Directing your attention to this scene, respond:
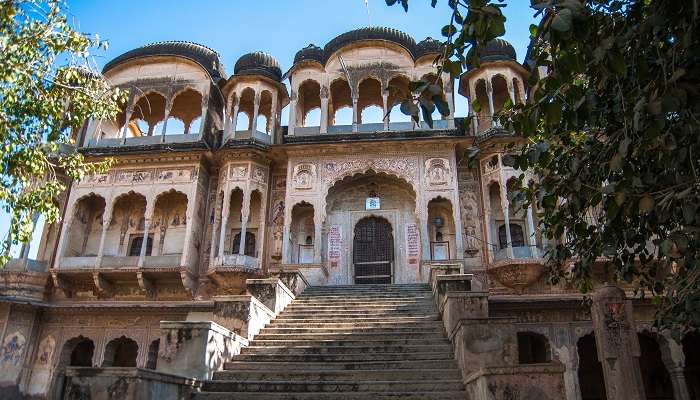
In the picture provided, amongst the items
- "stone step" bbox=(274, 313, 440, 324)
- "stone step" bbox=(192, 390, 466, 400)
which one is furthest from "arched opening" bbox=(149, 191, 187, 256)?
"stone step" bbox=(192, 390, 466, 400)

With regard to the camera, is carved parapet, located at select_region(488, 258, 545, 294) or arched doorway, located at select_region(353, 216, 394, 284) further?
arched doorway, located at select_region(353, 216, 394, 284)

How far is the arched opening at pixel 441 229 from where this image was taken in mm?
15062

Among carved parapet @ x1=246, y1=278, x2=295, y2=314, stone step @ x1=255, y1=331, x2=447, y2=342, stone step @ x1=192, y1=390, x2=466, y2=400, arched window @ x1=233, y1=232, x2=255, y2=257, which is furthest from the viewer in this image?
arched window @ x1=233, y1=232, x2=255, y2=257

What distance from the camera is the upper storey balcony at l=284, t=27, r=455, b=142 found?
640 inches

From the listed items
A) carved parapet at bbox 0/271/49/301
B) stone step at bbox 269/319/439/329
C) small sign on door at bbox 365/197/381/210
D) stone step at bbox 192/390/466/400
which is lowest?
stone step at bbox 192/390/466/400

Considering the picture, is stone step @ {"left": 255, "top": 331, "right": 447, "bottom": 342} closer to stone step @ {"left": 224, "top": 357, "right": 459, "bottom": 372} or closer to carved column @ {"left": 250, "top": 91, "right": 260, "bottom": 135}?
stone step @ {"left": 224, "top": 357, "right": 459, "bottom": 372}

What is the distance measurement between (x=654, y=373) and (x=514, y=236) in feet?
17.9

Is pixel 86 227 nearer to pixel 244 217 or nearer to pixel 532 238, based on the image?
pixel 244 217

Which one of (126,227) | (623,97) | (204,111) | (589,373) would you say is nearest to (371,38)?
(204,111)

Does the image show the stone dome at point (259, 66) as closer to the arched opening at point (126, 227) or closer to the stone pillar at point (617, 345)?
the arched opening at point (126, 227)

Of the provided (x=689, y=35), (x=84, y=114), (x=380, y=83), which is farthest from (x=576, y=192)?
(x=380, y=83)

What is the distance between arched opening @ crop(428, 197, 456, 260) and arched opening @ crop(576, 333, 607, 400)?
4463 mm

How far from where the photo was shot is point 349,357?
744 centimetres

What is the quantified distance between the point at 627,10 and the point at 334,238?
12.3m
